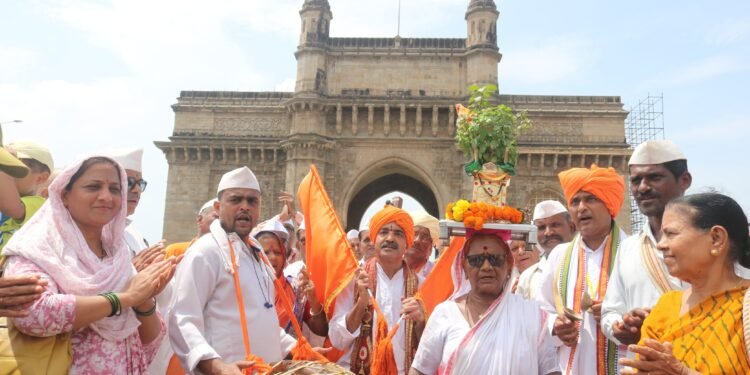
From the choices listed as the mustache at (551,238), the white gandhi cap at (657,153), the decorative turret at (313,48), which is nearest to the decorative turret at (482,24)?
the decorative turret at (313,48)

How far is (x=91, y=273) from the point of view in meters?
3.04

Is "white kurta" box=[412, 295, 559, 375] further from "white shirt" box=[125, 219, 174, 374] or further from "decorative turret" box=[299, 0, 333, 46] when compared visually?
"decorative turret" box=[299, 0, 333, 46]

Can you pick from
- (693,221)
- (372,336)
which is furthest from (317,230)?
(693,221)

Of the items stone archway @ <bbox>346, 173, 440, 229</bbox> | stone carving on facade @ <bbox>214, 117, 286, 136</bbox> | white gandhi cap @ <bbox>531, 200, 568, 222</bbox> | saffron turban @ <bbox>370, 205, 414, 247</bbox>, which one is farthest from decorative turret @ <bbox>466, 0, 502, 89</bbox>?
saffron turban @ <bbox>370, 205, 414, 247</bbox>

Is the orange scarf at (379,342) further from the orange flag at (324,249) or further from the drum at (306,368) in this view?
the drum at (306,368)

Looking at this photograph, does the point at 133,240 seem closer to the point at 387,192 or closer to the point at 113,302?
the point at 113,302

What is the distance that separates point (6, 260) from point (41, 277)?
0.93 feet

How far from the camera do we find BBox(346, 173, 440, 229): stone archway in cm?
3080

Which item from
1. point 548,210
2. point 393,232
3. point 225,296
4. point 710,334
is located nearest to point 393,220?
point 393,232

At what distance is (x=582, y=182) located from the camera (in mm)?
4352

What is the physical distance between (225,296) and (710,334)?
2.79m

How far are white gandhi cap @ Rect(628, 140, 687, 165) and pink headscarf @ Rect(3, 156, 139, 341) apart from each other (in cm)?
319

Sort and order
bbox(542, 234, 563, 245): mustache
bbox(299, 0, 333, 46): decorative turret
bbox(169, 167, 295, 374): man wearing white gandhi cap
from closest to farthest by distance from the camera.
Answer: bbox(169, 167, 295, 374): man wearing white gandhi cap
bbox(542, 234, 563, 245): mustache
bbox(299, 0, 333, 46): decorative turret

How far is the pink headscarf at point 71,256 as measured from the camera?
2.86 m
